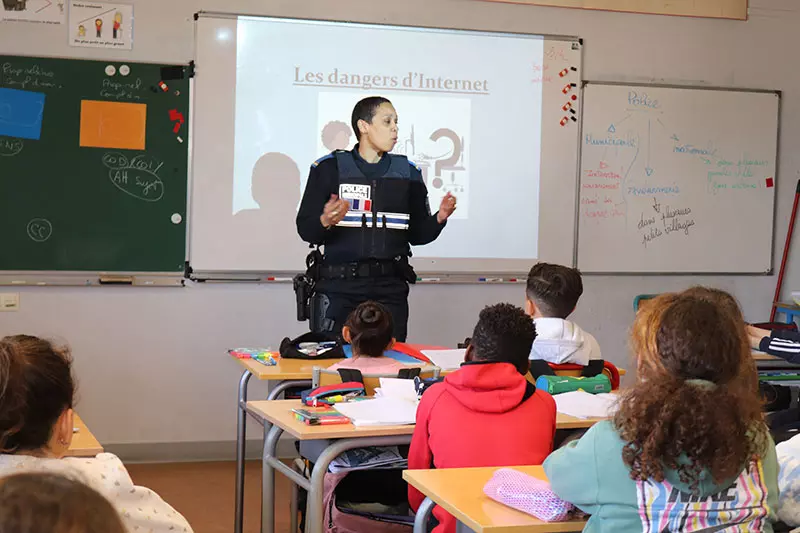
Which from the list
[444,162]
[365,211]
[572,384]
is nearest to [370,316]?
[572,384]

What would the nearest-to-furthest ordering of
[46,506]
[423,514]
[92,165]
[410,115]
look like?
1. [46,506]
2. [423,514]
3. [92,165]
4. [410,115]

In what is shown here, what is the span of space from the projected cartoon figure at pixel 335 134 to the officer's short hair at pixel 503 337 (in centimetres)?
301

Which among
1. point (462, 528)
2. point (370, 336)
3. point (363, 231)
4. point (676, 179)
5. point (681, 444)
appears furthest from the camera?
point (676, 179)

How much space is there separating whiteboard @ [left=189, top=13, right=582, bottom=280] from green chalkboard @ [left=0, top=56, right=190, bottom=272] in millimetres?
155

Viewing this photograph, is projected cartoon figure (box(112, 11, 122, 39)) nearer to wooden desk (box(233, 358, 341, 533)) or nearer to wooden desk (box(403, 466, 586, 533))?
wooden desk (box(233, 358, 341, 533))

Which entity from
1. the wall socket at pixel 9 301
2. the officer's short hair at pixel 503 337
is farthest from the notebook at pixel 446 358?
the wall socket at pixel 9 301

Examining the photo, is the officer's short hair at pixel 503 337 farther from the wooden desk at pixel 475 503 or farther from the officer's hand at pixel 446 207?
the officer's hand at pixel 446 207

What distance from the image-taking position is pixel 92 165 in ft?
17.1

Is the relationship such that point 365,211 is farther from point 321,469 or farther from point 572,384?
→ point 321,469

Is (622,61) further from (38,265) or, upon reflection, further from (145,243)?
(38,265)

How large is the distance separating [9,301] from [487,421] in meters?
3.50

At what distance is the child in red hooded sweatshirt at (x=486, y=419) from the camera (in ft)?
8.44

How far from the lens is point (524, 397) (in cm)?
263

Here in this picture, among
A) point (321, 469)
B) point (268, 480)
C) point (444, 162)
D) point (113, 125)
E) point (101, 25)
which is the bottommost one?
point (268, 480)
